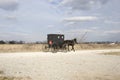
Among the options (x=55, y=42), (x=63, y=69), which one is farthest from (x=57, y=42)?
(x=63, y=69)

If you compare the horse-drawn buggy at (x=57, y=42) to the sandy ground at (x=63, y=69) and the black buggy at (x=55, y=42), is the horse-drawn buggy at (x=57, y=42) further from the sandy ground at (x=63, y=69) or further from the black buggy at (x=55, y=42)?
the sandy ground at (x=63, y=69)

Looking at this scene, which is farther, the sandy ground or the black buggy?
the black buggy

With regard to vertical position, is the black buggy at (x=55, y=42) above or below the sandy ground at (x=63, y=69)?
above

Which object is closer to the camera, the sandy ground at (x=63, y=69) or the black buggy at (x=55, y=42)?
the sandy ground at (x=63, y=69)

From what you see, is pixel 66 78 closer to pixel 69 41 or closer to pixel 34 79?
pixel 34 79

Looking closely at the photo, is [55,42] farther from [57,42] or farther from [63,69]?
[63,69]

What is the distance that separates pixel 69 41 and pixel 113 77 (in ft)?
116

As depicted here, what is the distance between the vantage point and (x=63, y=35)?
172 feet

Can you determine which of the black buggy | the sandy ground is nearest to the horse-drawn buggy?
the black buggy

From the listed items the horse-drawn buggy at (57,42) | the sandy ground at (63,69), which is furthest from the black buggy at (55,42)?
the sandy ground at (63,69)

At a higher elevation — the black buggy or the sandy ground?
the black buggy

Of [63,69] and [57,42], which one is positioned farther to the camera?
[57,42]

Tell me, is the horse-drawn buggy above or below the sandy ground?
above

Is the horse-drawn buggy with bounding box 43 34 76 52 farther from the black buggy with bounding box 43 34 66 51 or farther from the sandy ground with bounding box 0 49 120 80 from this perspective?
the sandy ground with bounding box 0 49 120 80
